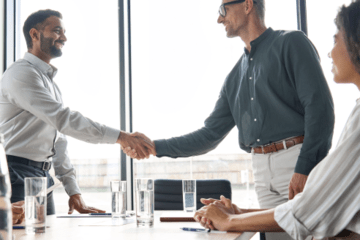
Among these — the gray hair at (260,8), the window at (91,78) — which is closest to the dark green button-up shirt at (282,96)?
the gray hair at (260,8)

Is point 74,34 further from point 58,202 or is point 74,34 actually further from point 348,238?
point 348,238

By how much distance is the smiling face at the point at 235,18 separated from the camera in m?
2.21

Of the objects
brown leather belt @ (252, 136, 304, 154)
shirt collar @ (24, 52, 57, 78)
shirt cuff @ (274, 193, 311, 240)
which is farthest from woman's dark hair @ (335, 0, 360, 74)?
shirt collar @ (24, 52, 57, 78)

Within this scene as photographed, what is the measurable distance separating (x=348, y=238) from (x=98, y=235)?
29.3 inches

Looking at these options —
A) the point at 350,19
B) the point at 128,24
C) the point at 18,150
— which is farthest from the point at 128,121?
the point at 350,19

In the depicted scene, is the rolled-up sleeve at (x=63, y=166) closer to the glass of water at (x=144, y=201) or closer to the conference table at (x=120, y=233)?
the conference table at (x=120, y=233)

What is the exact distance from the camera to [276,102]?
1963 mm

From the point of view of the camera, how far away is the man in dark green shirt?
177 cm

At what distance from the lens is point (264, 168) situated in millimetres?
1951

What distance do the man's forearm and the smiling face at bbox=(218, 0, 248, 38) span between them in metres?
1.38

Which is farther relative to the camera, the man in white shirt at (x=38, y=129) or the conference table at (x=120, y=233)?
the man in white shirt at (x=38, y=129)

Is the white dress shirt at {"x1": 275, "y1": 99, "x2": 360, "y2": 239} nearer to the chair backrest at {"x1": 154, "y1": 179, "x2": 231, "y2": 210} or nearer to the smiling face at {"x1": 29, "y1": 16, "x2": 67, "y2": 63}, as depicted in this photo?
the chair backrest at {"x1": 154, "y1": 179, "x2": 231, "y2": 210}

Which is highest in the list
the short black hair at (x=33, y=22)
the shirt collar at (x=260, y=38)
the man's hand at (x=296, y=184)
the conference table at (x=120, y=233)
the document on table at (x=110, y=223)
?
the short black hair at (x=33, y=22)

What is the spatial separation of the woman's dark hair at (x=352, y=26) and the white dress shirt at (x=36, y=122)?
70.6 inches
